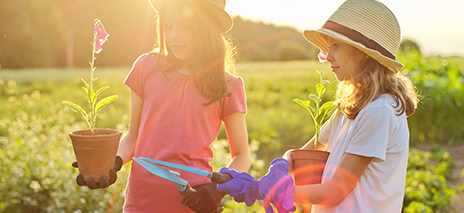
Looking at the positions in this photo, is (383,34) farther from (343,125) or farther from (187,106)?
(187,106)

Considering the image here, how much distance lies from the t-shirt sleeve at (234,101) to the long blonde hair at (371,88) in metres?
0.43

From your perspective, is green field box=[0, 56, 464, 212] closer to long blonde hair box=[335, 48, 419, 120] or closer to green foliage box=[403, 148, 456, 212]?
green foliage box=[403, 148, 456, 212]

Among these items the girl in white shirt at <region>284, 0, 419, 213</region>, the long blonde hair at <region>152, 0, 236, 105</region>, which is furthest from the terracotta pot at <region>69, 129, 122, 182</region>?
the girl in white shirt at <region>284, 0, 419, 213</region>

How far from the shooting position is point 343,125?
3.68 feet

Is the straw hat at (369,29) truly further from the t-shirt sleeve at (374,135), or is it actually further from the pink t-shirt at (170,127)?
the pink t-shirt at (170,127)

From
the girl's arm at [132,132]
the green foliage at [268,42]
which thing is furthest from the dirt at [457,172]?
the green foliage at [268,42]

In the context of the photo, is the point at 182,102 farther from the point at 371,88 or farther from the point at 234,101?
the point at 371,88

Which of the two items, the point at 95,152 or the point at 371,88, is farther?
the point at 95,152

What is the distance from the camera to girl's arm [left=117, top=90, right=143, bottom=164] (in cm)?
142

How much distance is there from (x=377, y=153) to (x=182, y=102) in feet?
2.56

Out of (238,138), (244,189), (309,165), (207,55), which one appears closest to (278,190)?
(244,189)

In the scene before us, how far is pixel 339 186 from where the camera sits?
97cm

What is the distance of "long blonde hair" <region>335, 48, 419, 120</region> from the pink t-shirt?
474mm

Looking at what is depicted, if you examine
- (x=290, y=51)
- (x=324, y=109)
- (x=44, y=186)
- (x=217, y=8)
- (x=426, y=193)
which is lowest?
(x=290, y=51)
